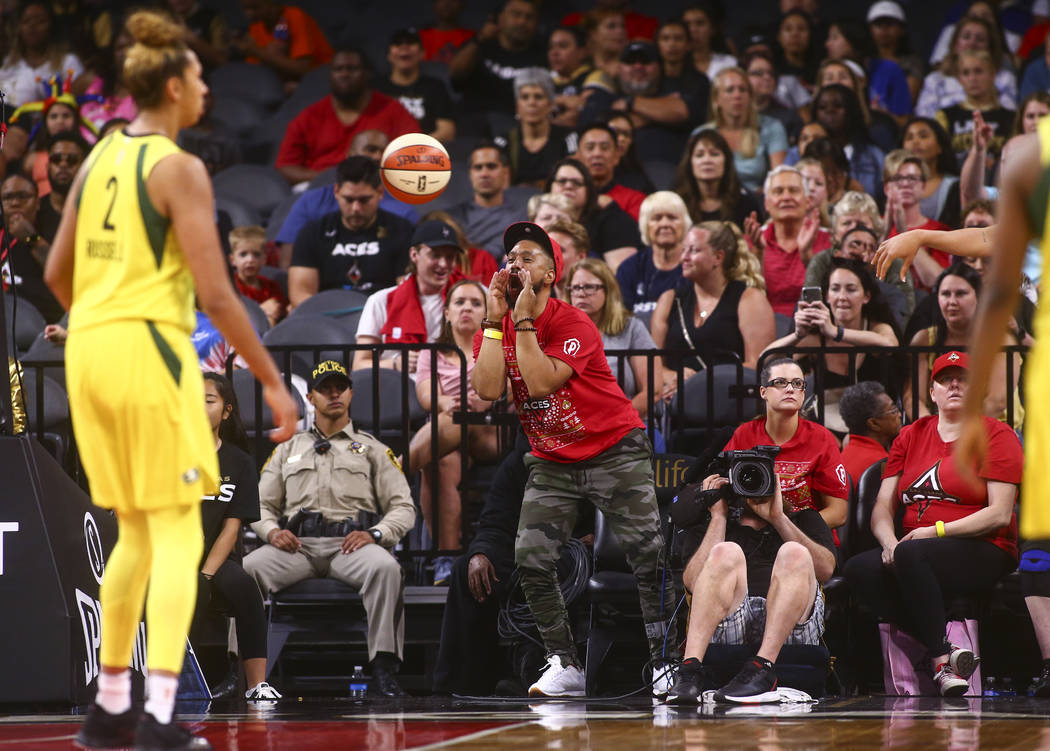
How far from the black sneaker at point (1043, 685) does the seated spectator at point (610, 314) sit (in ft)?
8.62

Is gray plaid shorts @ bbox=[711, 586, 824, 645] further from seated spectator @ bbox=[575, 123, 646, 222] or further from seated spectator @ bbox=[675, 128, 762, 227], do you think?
seated spectator @ bbox=[575, 123, 646, 222]

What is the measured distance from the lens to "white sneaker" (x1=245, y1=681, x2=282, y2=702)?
6.97 metres

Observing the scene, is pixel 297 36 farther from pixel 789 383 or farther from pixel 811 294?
pixel 789 383

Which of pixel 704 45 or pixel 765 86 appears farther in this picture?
pixel 704 45

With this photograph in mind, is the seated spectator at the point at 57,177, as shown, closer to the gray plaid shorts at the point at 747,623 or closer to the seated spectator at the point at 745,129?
the seated spectator at the point at 745,129

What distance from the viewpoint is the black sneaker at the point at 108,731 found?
4238 millimetres

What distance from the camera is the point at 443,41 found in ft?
47.5

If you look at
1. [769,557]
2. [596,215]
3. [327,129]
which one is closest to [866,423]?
[769,557]

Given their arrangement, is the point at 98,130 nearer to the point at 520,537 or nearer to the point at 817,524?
the point at 520,537

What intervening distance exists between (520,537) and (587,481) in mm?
417

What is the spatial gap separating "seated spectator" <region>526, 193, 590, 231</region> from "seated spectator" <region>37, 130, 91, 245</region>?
3.89 metres

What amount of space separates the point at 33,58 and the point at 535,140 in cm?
549

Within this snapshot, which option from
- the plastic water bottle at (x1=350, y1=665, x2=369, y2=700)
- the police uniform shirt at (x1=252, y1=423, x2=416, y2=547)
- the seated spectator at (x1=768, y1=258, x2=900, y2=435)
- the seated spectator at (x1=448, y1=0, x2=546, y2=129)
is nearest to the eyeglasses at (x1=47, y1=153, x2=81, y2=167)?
the seated spectator at (x1=448, y1=0, x2=546, y2=129)

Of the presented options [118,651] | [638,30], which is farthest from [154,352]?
[638,30]
